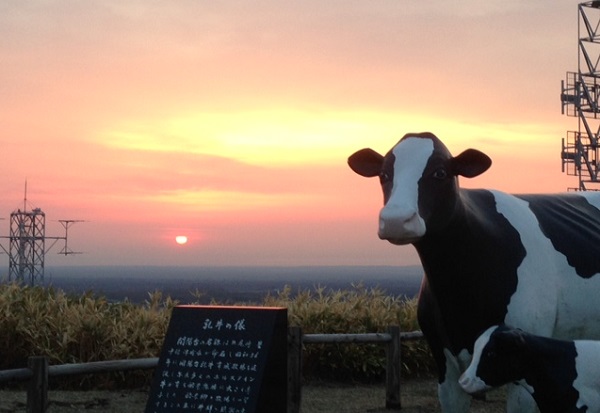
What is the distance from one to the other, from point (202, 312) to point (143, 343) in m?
5.10

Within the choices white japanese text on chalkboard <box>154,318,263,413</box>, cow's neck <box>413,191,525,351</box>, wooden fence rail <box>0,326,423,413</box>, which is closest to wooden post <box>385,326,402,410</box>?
wooden fence rail <box>0,326,423,413</box>

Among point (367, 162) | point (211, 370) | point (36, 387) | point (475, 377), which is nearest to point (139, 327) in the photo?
point (36, 387)

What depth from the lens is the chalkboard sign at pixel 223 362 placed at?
6.22 meters

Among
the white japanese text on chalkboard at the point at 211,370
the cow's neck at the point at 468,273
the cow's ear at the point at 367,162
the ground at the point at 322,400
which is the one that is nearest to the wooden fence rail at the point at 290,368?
the ground at the point at 322,400

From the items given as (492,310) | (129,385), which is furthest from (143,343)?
(492,310)

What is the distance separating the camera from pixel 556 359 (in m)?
5.61

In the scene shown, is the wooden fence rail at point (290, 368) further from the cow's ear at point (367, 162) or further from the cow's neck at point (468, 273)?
the cow's neck at point (468, 273)

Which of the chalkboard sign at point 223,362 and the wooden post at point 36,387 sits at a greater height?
the chalkboard sign at point 223,362

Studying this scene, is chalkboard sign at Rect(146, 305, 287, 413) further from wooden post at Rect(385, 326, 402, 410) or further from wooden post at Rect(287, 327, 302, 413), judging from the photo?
wooden post at Rect(385, 326, 402, 410)

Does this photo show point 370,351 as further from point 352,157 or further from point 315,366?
point 352,157

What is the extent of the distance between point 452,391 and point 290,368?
3.65 m

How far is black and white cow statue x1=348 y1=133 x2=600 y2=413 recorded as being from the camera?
5812mm

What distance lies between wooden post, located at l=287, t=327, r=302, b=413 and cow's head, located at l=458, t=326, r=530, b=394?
4.23 metres

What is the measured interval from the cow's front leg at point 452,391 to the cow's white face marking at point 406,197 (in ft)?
3.65
